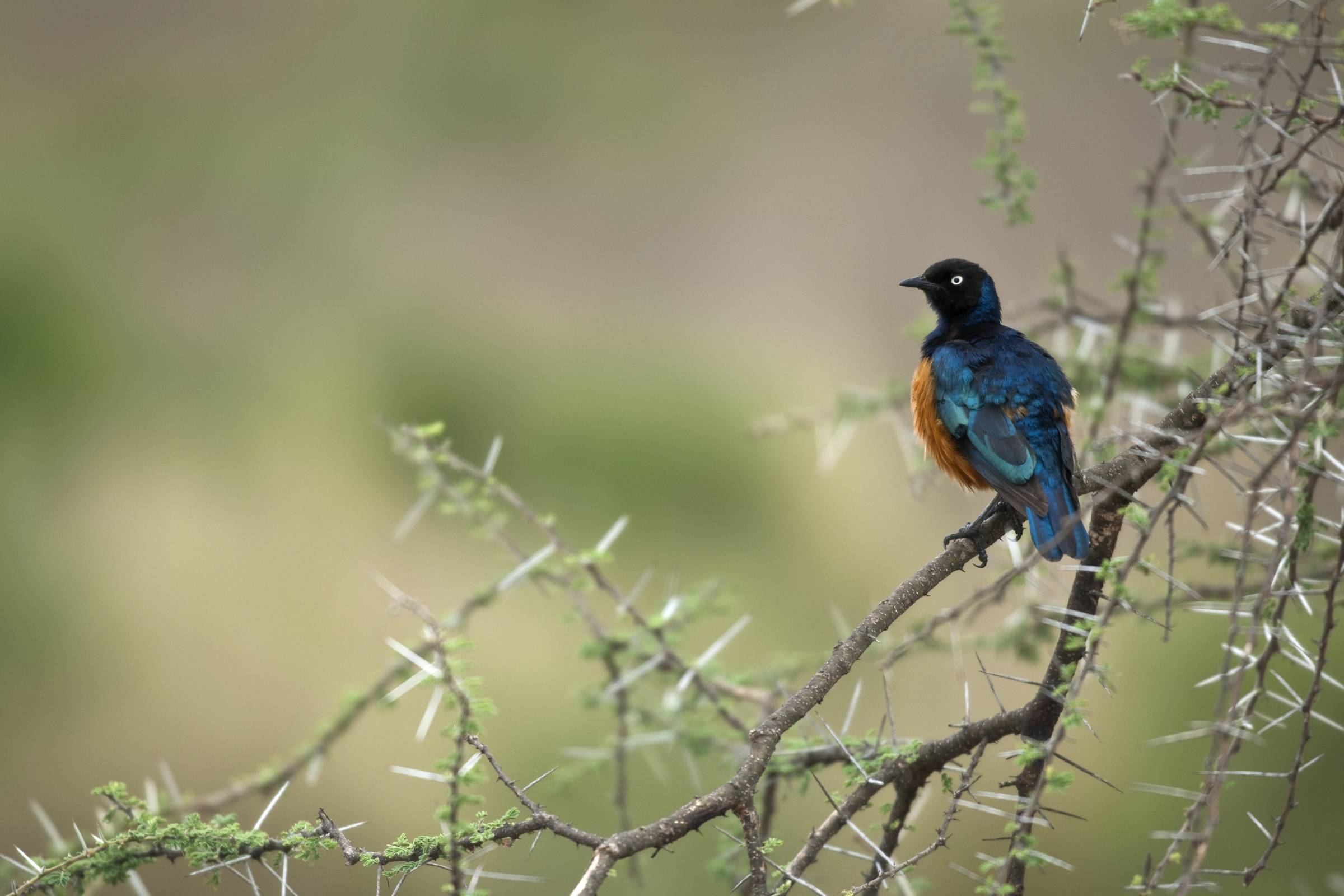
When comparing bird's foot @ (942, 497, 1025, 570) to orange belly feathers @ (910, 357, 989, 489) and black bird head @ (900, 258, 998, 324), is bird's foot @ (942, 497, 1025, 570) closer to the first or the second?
orange belly feathers @ (910, 357, 989, 489)

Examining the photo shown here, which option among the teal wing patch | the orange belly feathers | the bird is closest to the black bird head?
the bird

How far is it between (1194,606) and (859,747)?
2.05 feet

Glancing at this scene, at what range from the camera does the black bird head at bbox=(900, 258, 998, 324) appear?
3098mm

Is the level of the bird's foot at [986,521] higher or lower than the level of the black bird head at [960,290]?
lower

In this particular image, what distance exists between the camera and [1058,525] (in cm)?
229

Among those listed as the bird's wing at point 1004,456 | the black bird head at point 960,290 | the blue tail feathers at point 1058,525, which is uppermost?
the black bird head at point 960,290

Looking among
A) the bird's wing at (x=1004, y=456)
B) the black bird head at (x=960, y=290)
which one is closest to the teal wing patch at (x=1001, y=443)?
the bird's wing at (x=1004, y=456)

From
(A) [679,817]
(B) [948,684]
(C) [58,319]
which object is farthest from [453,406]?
(A) [679,817]

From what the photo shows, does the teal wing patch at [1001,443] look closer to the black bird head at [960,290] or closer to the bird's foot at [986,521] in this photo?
the bird's foot at [986,521]

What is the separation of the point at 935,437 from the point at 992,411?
0.19 m

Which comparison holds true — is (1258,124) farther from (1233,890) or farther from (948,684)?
(1233,890)

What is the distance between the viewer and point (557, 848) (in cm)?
433

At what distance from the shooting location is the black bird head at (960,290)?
3.10 meters

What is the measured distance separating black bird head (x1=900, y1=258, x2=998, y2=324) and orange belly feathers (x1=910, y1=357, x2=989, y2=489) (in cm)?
32
